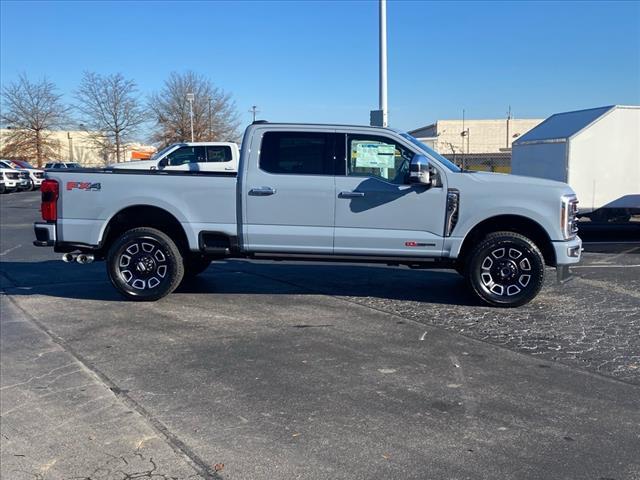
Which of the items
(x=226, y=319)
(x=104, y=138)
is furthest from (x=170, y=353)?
(x=104, y=138)

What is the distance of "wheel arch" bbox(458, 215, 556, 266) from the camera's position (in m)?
7.27

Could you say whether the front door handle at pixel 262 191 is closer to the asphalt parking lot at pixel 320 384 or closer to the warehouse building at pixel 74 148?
the asphalt parking lot at pixel 320 384

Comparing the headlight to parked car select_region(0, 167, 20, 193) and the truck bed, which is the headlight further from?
parked car select_region(0, 167, 20, 193)

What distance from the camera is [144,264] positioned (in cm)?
761

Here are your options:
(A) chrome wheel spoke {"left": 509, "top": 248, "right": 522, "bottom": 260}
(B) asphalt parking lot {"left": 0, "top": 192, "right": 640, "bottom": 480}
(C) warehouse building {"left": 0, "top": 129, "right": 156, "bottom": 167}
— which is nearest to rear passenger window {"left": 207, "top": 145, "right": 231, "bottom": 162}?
(B) asphalt parking lot {"left": 0, "top": 192, "right": 640, "bottom": 480}

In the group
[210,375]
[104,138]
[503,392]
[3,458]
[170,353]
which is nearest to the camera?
[3,458]

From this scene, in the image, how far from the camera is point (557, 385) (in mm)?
4820

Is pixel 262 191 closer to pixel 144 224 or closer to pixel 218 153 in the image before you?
pixel 144 224

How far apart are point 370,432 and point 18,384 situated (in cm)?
289

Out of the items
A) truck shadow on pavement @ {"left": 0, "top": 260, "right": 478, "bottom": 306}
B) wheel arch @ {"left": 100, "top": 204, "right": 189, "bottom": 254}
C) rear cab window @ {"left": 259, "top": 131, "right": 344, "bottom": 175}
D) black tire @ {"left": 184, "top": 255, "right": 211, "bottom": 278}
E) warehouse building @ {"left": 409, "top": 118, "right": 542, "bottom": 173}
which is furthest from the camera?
warehouse building @ {"left": 409, "top": 118, "right": 542, "bottom": 173}

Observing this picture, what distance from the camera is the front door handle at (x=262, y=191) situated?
24.0ft

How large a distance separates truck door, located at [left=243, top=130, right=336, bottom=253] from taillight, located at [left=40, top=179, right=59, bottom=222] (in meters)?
2.30

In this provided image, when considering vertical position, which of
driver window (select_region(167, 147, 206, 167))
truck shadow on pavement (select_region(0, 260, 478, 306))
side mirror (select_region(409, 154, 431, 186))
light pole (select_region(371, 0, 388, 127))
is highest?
light pole (select_region(371, 0, 388, 127))

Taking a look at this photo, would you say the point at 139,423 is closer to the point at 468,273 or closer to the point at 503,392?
the point at 503,392
